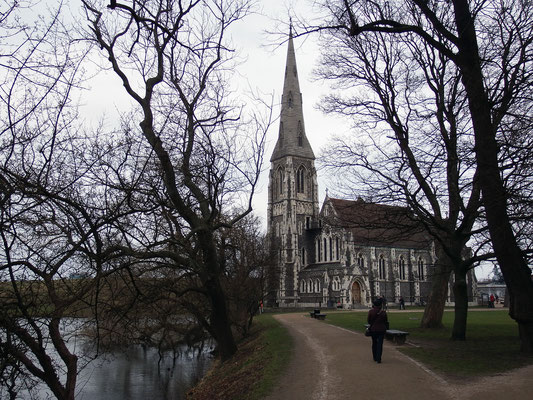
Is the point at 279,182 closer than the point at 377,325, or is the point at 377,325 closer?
the point at 377,325

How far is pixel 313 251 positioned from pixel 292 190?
8552 mm

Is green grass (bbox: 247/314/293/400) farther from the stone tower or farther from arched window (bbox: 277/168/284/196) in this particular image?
arched window (bbox: 277/168/284/196)

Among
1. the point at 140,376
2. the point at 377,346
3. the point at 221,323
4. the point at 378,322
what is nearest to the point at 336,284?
the point at 140,376

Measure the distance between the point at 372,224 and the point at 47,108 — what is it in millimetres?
11905

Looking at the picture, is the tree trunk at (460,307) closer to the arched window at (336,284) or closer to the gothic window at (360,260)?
the arched window at (336,284)

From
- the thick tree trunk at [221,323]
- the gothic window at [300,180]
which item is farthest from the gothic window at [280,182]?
the thick tree trunk at [221,323]

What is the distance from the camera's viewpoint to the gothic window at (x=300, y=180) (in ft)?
219

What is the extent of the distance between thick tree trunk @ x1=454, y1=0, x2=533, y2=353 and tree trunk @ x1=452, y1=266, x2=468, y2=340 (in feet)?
14.1

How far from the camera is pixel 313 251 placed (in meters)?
64.6

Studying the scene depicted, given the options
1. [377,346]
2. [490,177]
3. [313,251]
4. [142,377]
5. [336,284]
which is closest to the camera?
[490,177]

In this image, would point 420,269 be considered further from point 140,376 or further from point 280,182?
point 140,376

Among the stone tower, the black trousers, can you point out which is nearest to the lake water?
the black trousers

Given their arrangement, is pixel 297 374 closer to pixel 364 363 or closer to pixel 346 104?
pixel 364 363

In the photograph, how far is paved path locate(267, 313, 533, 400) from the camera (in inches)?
328
